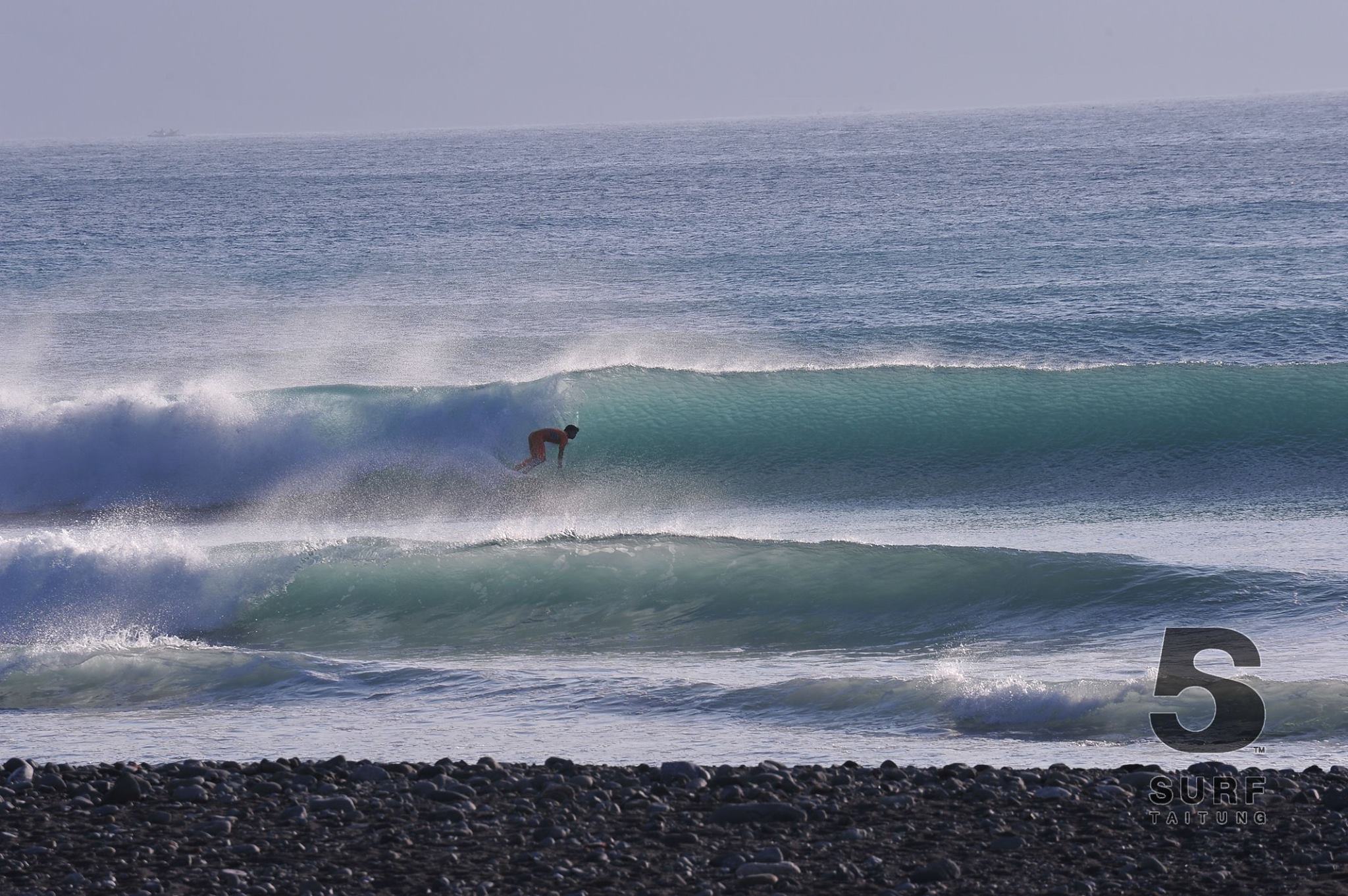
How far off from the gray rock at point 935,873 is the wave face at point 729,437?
1004 cm

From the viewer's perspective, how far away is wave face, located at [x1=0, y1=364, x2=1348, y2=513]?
52.4 ft

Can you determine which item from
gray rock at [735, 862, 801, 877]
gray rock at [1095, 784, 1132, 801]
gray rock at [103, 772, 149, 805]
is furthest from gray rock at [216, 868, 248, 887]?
gray rock at [1095, 784, 1132, 801]

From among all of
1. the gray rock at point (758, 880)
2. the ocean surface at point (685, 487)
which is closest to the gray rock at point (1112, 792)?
the ocean surface at point (685, 487)

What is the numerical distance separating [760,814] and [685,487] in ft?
35.1

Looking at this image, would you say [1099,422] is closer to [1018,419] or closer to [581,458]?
[1018,419]

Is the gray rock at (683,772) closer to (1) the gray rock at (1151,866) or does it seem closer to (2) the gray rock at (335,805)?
(2) the gray rock at (335,805)

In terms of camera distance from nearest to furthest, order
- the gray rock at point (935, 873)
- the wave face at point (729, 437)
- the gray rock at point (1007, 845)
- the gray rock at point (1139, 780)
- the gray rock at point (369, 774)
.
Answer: the gray rock at point (935, 873)
the gray rock at point (1007, 845)
the gray rock at point (1139, 780)
the gray rock at point (369, 774)
the wave face at point (729, 437)

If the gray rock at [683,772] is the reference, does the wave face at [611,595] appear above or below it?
above

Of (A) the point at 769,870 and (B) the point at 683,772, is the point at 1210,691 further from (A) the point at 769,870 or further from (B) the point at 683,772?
(A) the point at 769,870

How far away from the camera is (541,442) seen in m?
16.3

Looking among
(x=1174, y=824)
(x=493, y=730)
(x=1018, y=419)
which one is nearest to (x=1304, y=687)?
(x=1174, y=824)

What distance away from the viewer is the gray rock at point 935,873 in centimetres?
514

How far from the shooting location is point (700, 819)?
232 inches

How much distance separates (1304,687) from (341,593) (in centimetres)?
686
